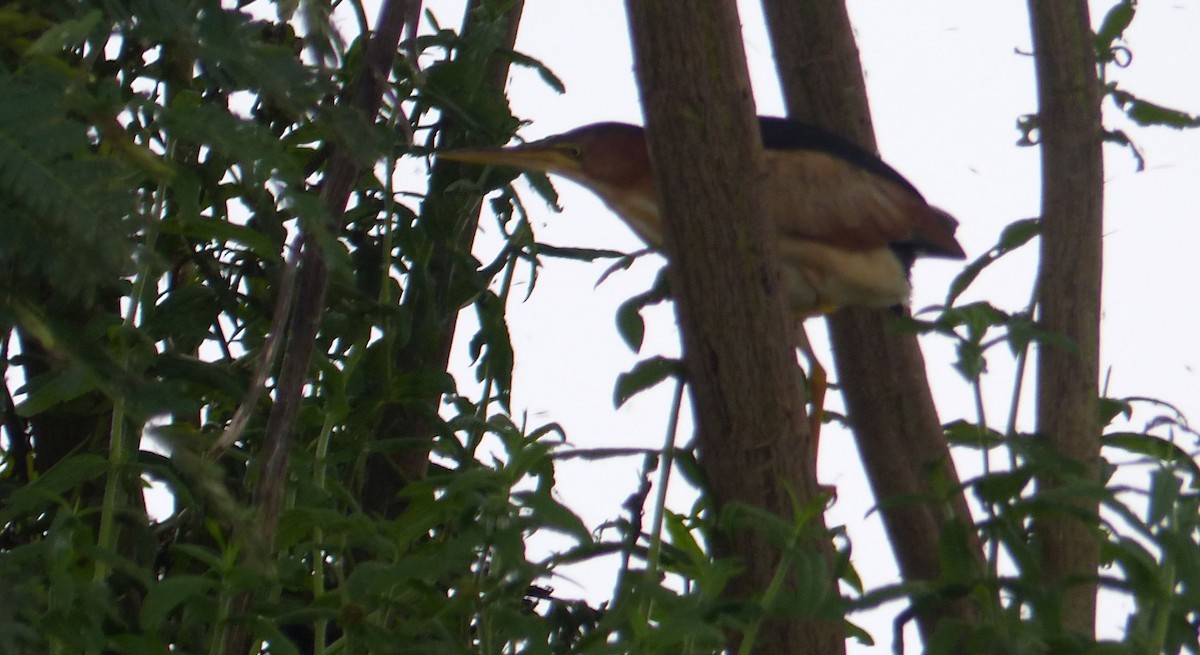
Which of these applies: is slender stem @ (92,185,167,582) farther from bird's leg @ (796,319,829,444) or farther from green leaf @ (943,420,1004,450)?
bird's leg @ (796,319,829,444)

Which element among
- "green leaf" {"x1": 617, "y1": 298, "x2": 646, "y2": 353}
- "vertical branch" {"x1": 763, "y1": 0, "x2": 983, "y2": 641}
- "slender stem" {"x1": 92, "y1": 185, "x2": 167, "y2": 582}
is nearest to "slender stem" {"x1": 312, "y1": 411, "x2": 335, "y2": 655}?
"slender stem" {"x1": 92, "y1": 185, "x2": 167, "y2": 582}

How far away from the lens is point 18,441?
108 cm

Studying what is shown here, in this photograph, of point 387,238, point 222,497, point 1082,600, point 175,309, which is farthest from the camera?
point 1082,600

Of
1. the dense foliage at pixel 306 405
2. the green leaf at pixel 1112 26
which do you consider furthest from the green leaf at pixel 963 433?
the green leaf at pixel 1112 26

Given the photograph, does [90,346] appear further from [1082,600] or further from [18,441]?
[1082,600]

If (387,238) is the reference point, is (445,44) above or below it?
above

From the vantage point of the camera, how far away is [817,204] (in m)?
1.43

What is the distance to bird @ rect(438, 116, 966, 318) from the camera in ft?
4.51

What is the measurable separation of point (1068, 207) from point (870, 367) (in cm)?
23

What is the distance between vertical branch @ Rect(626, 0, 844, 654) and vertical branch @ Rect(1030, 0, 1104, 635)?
369mm

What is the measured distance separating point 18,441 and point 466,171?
44 cm

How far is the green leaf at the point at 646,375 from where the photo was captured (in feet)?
3.22

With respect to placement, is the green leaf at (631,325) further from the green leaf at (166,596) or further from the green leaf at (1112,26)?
the green leaf at (1112,26)

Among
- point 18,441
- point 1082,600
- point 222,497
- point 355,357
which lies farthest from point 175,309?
point 1082,600
